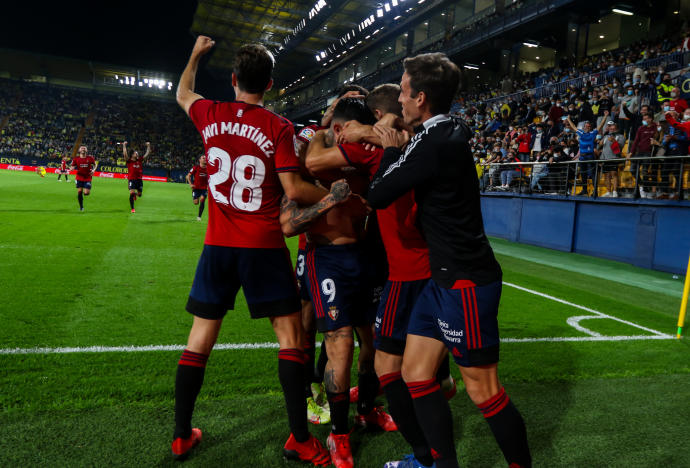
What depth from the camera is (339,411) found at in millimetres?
2727

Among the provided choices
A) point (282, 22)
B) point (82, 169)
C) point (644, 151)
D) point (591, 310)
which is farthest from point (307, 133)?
point (282, 22)

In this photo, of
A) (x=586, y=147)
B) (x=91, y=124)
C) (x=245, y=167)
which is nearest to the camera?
(x=245, y=167)

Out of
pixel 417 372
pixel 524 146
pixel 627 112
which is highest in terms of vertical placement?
pixel 627 112

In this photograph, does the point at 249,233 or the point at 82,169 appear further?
the point at 82,169

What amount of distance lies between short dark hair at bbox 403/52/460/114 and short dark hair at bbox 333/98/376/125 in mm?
467

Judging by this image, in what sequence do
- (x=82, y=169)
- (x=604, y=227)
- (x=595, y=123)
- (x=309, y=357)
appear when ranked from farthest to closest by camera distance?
(x=82, y=169)
(x=595, y=123)
(x=604, y=227)
(x=309, y=357)

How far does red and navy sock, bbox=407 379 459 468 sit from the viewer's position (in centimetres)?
220

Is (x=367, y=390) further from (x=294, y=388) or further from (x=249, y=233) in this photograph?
(x=249, y=233)

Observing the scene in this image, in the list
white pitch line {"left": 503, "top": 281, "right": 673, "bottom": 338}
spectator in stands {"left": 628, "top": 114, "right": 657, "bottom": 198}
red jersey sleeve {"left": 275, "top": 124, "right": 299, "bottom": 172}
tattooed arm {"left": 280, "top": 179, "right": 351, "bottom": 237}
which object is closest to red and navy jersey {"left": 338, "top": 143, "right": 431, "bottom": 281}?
tattooed arm {"left": 280, "top": 179, "right": 351, "bottom": 237}

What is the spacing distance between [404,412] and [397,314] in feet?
1.73

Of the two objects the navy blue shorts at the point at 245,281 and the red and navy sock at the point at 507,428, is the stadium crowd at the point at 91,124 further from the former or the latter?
the red and navy sock at the point at 507,428

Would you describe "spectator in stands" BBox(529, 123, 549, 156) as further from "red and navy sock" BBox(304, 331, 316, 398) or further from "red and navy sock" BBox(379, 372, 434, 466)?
"red and navy sock" BBox(379, 372, 434, 466)

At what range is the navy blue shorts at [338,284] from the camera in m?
2.71

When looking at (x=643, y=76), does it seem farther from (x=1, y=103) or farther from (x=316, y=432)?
(x=1, y=103)
